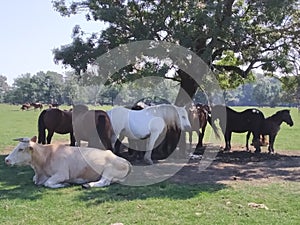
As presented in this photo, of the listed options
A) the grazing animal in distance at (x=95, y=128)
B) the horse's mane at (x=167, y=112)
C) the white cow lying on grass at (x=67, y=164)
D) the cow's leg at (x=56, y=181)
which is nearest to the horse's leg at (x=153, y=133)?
the horse's mane at (x=167, y=112)

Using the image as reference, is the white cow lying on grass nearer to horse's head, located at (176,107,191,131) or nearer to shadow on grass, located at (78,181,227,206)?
shadow on grass, located at (78,181,227,206)

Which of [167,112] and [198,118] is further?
[198,118]

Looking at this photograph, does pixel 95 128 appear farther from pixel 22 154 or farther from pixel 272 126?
pixel 272 126

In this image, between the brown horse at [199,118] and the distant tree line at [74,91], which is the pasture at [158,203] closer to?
the brown horse at [199,118]

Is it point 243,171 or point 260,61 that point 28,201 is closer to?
point 243,171

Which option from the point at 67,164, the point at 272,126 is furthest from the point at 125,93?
the point at 67,164

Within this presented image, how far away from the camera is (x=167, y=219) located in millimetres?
5195

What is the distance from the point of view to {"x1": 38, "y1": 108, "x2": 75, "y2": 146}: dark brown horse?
37.1 feet

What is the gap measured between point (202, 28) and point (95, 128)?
12.8ft

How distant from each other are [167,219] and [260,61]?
7776 mm

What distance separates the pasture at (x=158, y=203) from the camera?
5.23 meters

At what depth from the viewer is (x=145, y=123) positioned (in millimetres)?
10133

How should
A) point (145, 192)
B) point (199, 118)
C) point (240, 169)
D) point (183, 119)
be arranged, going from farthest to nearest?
point (199, 118) < point (183, 119) < point (240, 169) < point (145, 192)

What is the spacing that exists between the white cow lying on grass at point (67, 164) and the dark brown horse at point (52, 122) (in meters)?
3.74
